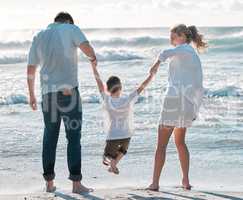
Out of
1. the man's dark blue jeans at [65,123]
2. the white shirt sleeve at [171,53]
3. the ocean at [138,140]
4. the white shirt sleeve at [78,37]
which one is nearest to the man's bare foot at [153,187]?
the ocean at [138,140]

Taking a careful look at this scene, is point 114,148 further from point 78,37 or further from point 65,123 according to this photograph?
point 78,37

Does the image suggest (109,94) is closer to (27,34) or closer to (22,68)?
(22,68)

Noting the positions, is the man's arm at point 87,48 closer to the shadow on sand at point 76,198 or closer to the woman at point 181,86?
the woman at point 181,86

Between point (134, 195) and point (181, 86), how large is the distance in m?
0.95

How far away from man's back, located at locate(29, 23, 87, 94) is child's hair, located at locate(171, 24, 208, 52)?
78 cm

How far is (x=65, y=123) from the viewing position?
5574mm

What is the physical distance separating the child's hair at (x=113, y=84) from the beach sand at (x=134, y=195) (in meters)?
0.86

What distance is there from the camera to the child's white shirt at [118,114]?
591 centimetres

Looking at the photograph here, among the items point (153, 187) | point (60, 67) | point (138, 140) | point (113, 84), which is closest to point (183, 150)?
point (153, 187)

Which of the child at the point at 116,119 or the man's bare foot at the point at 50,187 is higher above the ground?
the child at the point at 116,119

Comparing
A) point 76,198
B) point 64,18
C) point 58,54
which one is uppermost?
point 64,18

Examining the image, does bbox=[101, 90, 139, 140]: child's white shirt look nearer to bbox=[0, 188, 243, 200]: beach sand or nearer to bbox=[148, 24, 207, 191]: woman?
bbox=[148, 24, 207, 191]: woman

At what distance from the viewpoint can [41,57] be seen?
18.2ft

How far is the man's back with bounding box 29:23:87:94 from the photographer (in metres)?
5.49
